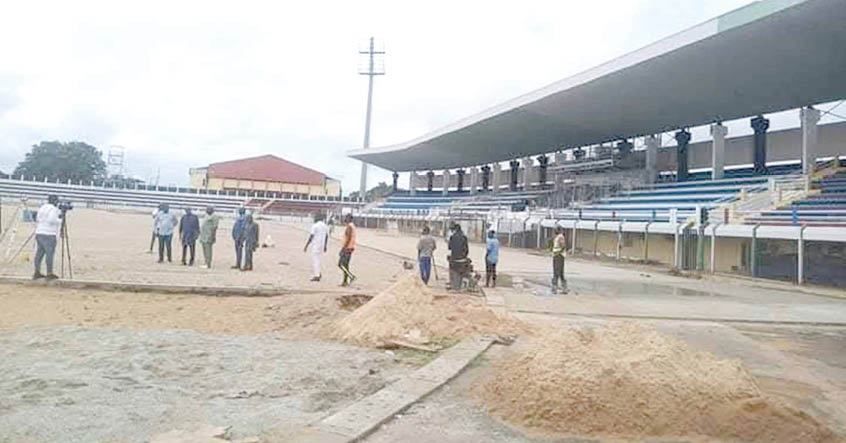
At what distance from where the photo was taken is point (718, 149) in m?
35.9

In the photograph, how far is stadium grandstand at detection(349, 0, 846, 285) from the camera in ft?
70.7

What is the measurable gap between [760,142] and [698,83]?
24.7ft

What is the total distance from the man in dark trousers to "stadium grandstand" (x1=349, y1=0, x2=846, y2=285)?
11.7m

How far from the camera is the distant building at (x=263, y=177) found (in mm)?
111625

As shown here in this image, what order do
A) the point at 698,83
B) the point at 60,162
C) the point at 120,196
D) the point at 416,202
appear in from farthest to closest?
the point at 60,162
the point at 120,196
the point at 416,202
the point at 698,83

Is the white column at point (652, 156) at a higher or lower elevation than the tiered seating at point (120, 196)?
higher

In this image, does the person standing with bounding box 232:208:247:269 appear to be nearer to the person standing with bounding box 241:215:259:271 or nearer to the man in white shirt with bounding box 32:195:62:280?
the person standing with bounding box 241:215:259:271

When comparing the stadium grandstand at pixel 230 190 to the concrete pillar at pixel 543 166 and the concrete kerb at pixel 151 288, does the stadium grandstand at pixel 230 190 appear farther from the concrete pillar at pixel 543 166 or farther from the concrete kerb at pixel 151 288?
the concrete kerb at pixel 151 288

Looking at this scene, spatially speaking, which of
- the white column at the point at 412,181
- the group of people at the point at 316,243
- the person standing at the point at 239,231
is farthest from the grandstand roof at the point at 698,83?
the white column at the point at 412,181

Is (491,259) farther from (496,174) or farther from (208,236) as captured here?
(496,174)

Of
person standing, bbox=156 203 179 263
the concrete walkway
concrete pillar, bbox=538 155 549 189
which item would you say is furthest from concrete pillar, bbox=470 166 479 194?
person standing, bbox=156 203 179 263

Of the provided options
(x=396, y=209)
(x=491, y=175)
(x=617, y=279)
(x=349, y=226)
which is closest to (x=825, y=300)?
(x=617, y=279)

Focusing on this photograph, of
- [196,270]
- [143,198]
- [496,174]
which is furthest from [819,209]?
[143,198]

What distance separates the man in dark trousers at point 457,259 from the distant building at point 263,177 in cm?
10089
